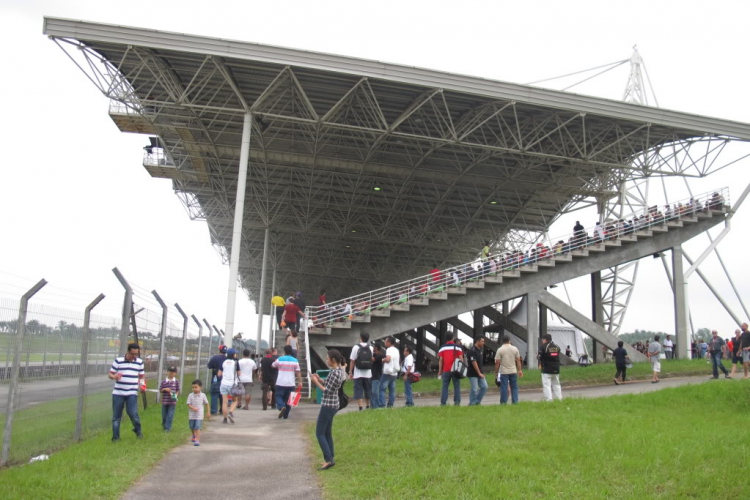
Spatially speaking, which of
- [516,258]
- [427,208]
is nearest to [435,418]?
[516,258]

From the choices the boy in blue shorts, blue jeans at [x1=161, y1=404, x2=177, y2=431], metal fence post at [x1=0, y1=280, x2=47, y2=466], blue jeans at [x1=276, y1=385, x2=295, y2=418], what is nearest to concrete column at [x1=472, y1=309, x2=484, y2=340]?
blue jeans at [x1=276, y1=385, x2=295, y2=418]

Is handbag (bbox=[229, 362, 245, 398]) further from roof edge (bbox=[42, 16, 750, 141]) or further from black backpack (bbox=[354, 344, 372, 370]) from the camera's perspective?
roof edge (bbox=[42, 16, 750, 141])

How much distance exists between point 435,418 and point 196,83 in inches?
798

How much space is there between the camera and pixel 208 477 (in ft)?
27.2

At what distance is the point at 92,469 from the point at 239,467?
1822mm

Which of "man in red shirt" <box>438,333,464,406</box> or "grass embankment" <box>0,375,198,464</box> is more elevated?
"man in red shirt" <box>438,333,464,406</box>

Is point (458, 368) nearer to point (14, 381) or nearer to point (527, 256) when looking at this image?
point (14, 381)

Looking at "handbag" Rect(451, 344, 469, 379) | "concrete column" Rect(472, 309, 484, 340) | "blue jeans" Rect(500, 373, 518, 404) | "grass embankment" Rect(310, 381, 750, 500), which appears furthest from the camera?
"concrete column" Rect(472, 309, 484, 340)

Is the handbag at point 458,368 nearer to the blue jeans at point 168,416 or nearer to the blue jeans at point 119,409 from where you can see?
the blue jeans at point 168,416

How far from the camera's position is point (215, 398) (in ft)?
55.9

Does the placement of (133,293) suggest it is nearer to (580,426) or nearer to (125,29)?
(580,426)

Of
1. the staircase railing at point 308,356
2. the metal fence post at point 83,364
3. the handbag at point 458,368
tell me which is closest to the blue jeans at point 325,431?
the metal fence post at point 83,364

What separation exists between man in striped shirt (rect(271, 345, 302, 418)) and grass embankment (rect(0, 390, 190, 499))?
113 inches

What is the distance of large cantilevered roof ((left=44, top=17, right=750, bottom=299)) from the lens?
2481cm
